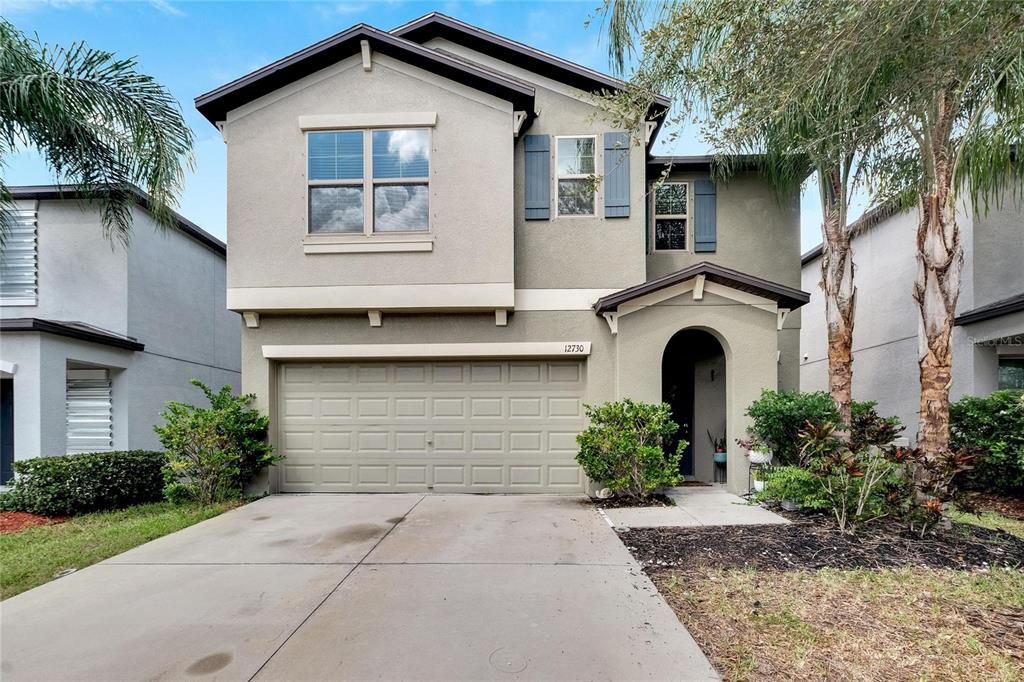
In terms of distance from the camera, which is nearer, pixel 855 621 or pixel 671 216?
pixel 855 621

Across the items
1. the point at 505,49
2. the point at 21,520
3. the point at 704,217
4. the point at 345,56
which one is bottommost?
the point at 21,520

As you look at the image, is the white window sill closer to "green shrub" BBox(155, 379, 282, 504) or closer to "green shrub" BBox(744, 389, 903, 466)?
"green shrub" BBox(155, 379, 282, 504)

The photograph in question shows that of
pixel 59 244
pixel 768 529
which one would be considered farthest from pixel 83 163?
pixel 768 529

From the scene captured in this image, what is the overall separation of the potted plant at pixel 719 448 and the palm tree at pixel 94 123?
1058 centimetres

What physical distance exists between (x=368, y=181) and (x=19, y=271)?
8.02m

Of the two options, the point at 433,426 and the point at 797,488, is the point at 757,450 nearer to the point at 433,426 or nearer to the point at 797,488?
the point at 797,488

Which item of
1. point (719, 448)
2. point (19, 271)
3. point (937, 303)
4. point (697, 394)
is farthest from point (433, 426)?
point (19, 271)

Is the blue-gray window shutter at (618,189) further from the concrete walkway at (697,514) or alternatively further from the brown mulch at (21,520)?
the brown mulch at (21,520)

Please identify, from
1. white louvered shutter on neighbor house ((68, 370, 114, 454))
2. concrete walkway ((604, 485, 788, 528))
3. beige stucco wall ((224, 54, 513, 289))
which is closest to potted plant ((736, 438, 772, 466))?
concrete walkway ((604, 485, 788, 528))

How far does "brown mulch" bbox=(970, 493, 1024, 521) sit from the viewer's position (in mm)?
6945

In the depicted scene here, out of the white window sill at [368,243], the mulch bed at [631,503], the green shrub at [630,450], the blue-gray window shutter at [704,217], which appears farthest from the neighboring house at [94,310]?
the blue-gray window shutter at [704,217]

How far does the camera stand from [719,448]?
920 centimetres

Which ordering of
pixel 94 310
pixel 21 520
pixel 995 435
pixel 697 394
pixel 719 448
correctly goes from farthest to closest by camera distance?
pixel 94 310 < pixel 697 394 < pixel 719 448 < pixel 995 435 < pixel 21 520

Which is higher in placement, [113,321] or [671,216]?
[671,216]
